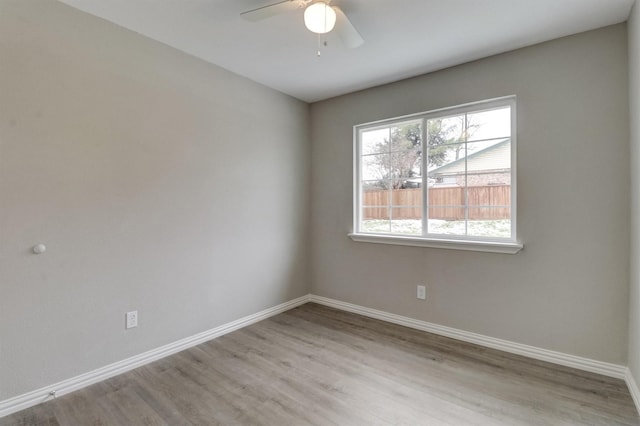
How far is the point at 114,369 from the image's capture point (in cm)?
216

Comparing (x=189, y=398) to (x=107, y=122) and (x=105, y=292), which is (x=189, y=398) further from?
(x=107, y=122)

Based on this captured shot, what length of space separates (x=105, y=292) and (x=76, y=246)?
0.37 m

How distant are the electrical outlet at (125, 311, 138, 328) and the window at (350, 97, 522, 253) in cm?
214

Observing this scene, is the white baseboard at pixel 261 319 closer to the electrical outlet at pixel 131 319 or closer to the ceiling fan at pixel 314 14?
the electrical outlet at pixel 131 319

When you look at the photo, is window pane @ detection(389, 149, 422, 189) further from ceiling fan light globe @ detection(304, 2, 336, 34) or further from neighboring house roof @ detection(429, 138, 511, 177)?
ceiling fan light globe @ detection(304, 2, 336, 34)

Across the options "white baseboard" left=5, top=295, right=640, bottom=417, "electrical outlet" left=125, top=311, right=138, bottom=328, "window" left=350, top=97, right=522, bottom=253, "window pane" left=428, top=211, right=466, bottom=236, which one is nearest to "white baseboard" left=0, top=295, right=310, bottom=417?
"white baseboard" left=5, top=295, right=640, bottom=417

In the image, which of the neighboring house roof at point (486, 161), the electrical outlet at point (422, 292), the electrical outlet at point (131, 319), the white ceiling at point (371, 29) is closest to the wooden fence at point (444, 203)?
the neighboring house roof at point (486, 161)

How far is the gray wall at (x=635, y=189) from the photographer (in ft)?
6.03

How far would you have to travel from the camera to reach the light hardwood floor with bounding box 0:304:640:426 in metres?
1.72

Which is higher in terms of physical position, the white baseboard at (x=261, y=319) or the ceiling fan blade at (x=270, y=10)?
the ceiling fan blade at (x=270, y=10)

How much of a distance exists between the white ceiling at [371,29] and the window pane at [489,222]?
131 cm

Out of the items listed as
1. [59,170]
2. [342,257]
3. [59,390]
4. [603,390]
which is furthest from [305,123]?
[603,390]

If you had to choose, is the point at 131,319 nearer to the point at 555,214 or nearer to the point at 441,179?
the point at 441,179

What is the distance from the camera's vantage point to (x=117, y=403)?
185 cm
